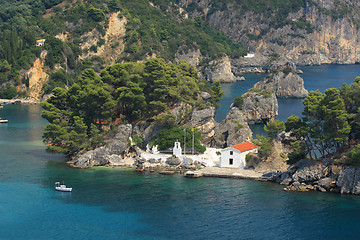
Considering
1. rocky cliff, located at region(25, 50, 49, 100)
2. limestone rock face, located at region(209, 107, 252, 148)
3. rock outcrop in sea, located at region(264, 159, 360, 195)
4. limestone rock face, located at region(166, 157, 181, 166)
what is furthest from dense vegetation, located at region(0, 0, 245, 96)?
rock outcrop in sea, located at region(264, 159, 360, 195)

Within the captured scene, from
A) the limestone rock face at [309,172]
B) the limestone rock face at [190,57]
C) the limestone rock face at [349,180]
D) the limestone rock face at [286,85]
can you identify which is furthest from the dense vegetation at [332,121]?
the limestone rock face at [190,57]

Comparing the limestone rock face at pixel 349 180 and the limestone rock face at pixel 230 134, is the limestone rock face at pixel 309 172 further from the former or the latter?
the limestone rock face at pixel 230 134

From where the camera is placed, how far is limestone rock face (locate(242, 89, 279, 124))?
98.0 m

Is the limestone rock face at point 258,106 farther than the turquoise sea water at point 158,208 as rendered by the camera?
Yes

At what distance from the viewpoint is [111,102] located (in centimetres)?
7388

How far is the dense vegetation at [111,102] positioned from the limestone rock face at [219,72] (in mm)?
A: 101011

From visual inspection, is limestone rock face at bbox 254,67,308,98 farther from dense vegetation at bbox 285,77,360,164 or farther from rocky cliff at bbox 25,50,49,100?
dense vegetation at bbox 285,77,360,164

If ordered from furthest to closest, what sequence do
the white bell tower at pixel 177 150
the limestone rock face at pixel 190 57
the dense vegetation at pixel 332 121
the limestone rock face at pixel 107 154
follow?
1. the limestone rock face at pixel 190 57
2. the limestone rock face at pixel 107 154
3. the white bell tower at pixel 177 150
4. the dense vegetation at pixel 332 121

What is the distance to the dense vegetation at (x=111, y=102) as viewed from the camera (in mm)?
71812

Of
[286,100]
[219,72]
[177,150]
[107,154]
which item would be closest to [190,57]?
[219,72]

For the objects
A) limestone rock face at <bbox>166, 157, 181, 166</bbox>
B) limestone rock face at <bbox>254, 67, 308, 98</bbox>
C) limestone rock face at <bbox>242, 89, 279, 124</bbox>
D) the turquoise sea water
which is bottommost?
the turquoise sea water

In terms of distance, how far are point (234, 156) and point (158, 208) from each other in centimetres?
1691

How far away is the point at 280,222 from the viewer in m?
47.5

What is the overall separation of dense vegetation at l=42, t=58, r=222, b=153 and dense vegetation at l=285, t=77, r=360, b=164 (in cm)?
1496
